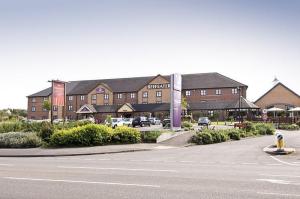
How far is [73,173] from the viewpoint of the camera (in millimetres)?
13703

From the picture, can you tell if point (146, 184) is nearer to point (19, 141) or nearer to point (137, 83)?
point (19, 141)

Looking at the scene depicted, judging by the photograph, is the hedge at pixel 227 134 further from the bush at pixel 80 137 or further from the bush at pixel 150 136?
the bush at pixel 80 137

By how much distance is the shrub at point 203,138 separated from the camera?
31.8 metres

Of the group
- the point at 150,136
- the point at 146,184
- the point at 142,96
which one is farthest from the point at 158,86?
the point at 146,184

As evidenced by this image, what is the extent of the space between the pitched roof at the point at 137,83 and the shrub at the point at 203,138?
204 ft

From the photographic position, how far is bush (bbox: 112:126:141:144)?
29828 millimetres

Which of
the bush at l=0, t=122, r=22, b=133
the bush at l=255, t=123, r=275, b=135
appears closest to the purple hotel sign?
the bush at l=255, t=123, r=275, b=135

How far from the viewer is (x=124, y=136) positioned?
98.3 ft

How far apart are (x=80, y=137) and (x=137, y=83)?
7701cm

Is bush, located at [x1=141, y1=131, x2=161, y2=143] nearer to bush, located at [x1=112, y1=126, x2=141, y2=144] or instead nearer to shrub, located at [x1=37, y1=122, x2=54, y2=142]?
bush, located at [x1=112, y1=126, x2=141, y2=144]

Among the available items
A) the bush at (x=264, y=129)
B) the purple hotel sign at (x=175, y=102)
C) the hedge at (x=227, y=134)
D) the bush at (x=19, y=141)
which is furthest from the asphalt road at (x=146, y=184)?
the bush at (x=264, y=129)

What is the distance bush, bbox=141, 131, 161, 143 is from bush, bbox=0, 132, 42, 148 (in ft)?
25.0

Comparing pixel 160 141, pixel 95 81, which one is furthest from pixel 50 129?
pixel 95 81

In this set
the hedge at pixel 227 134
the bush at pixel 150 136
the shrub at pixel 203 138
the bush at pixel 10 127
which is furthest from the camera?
the bush at pixel 10 127
